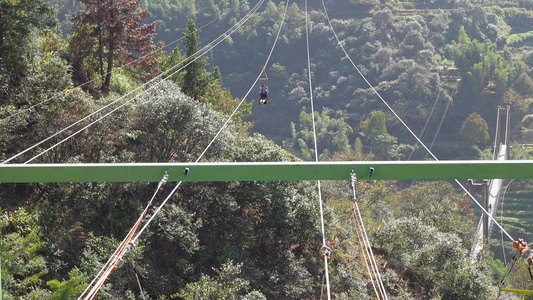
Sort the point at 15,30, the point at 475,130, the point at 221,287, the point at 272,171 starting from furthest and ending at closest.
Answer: the point at 475,130, the point at 15,30, the point at 221,287, the point at 272,171

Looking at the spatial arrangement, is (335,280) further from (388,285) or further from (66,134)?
(66,134)

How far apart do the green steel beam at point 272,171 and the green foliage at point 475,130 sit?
78971 millimetres

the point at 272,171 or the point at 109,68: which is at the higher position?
the point at 272,171

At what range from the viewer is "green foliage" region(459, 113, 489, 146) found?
77.7 metres

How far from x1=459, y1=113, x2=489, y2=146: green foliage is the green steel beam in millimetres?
78971

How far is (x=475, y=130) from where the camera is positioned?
257 ft

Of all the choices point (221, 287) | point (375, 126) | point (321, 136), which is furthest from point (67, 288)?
point (375, 126)

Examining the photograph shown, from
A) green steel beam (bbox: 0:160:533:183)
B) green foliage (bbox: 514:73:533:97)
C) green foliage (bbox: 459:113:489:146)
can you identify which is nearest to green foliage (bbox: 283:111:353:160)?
green foliage (bbox: 459:113:489:146)

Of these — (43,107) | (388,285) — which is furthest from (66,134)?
(388,285)

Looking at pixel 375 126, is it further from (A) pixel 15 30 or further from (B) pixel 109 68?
(A) pixel 15 30

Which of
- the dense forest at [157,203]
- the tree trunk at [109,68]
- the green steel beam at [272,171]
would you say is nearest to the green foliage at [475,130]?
the dense forest at [157,203]

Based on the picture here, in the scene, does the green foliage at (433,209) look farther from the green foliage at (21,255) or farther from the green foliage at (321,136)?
the green foliage at (321,136)

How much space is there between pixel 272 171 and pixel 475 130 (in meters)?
80.4

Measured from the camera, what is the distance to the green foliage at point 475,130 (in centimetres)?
7769
